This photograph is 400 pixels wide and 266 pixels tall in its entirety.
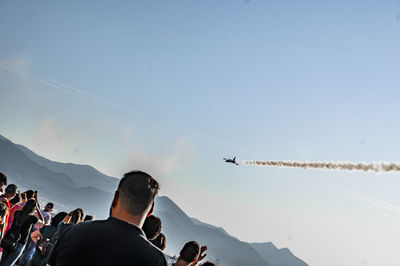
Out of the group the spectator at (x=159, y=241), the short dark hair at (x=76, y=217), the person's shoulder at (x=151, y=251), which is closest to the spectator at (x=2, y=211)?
the short dark hair at (x=76, y=217)

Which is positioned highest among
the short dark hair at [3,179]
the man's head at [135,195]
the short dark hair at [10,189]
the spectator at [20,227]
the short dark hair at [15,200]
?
the man's head at [135,195]

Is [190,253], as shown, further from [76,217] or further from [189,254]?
[76,217]

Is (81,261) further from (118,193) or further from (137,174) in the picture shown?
(137,174)

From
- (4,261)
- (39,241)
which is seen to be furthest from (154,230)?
(4,261)

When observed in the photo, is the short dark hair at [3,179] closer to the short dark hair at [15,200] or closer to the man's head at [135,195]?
the short dark hair at [15,200]

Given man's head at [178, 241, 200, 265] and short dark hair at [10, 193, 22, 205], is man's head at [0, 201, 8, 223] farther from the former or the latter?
man's head at [178, 241, 200, 265]

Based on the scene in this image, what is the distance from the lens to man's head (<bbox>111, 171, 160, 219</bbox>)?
3.33 metres

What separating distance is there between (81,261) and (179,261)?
347 cm

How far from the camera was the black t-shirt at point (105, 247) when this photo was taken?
9.71ft

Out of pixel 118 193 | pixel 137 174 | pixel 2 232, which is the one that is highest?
pixel 137 174

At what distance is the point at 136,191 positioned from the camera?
133 inches

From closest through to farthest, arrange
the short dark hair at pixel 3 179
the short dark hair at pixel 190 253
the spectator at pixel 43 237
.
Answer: the short dark hair at pixel 190 253 → the spectator at pixel 43 237 → the short dark hair at pixel 3 179

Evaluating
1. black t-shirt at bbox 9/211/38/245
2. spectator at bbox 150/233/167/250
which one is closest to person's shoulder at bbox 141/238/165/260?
spectator at bbox 150/233/167/250

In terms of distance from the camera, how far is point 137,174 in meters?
3.51
